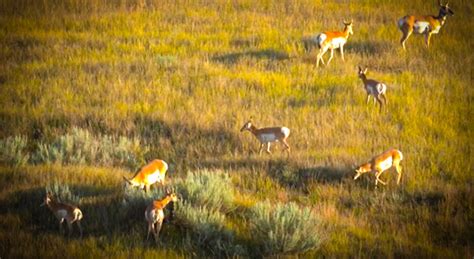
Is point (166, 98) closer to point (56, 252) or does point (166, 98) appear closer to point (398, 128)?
point (398, 128)

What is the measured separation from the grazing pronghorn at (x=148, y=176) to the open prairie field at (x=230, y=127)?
17 centimetres

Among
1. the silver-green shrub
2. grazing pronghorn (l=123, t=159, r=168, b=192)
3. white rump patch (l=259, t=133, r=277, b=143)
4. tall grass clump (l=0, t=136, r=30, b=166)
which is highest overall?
grazing pronghorn (l=123, t=159, r=168, b=192)

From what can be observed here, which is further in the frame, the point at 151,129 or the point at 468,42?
the point at 468,42

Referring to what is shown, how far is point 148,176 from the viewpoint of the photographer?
30.0 feet

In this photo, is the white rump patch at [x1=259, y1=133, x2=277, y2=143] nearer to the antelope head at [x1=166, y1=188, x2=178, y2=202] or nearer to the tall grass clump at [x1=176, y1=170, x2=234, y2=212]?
the tall grass clump at [x1=176, y1=170, x2=234, y2=212]

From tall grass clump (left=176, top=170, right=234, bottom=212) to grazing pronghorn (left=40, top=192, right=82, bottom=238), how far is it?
1.55m

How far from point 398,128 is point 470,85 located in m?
3.92

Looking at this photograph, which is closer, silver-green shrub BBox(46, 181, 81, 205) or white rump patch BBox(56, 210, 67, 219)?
white rump patch BBox(56, 210, 67, 219)

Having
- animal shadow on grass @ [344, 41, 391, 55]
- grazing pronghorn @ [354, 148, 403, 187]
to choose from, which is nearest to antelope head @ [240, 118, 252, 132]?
grazing pronghorn @ [354, 148, 403, 187]

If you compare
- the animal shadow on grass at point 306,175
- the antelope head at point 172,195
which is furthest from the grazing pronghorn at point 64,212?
the animal shadow on grass at point 306,175

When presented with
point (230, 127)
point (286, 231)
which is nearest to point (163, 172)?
point (286, 231)

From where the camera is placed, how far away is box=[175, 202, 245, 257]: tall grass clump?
8.05 metres

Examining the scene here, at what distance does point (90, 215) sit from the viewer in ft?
28.8

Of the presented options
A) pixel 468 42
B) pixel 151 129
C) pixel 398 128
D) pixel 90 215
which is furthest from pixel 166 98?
pixel 468 42
